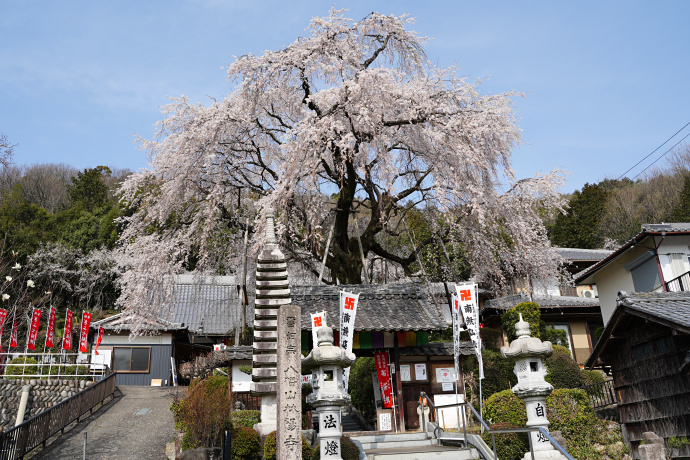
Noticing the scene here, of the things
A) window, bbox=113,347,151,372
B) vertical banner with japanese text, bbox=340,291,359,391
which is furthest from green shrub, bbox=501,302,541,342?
window, bbox=113,347,151,372

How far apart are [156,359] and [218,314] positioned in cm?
493

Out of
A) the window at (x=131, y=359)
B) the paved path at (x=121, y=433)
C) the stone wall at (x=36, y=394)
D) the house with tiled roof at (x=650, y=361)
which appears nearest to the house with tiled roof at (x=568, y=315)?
the house with tiled roof at (x=650, y=361)

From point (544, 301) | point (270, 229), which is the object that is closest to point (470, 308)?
point (270, 229)

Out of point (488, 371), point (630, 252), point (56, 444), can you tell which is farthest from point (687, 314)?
point (56, 444)

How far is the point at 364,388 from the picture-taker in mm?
17875

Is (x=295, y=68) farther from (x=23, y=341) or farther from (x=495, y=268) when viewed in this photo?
(x=23, y=341)

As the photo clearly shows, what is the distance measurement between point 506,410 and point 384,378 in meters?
3.52

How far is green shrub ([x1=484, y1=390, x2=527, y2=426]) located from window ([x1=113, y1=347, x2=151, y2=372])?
23248 mm

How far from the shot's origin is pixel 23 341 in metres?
31.0

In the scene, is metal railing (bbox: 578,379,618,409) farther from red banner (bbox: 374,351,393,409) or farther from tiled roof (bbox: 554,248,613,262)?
tiled roof (bbox: 554,248,613,262)

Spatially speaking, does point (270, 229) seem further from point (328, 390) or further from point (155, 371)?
point (155, 371)

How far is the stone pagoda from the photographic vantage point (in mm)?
11227

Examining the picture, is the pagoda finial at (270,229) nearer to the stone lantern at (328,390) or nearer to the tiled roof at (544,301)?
the stone lantern at (328,390)

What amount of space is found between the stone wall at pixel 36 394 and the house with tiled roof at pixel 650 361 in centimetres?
1951
